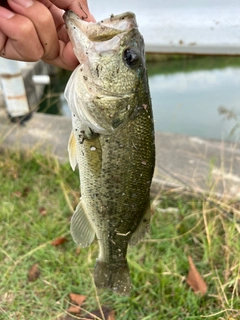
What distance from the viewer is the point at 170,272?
238cm

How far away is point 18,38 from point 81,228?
1018 mm

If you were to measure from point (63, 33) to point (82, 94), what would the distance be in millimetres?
468

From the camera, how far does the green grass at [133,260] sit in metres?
2.25

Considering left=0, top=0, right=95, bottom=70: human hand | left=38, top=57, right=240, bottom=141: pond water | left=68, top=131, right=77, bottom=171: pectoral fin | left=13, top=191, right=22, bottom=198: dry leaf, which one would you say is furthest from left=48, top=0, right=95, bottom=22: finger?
left=38, top=57, right=240, bottom=141: pond water

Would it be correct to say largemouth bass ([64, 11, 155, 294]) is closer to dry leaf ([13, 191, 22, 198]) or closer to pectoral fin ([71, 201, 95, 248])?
pectoral fin ([71, 201, 95, 248])

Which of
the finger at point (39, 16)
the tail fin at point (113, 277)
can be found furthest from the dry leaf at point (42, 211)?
the finger at point (39, 16)

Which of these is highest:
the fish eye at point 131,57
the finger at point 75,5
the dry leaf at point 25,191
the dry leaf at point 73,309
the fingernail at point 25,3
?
the fingernail at point 25,3

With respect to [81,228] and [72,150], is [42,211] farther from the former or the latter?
[72,150]

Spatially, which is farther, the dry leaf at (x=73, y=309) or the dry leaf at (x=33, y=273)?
the dry leaf at (x=33, y=273)

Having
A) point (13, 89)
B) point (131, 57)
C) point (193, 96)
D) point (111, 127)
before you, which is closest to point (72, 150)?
point (111, 127)

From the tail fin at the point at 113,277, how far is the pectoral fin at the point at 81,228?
0.59 feet

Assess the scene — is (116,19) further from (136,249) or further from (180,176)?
(180,176)

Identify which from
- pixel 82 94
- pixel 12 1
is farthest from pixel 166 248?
pixel 12 1

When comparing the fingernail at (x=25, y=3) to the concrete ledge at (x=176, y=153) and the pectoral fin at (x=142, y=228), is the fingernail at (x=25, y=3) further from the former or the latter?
the concrete ledge at (x=176, y=153)
